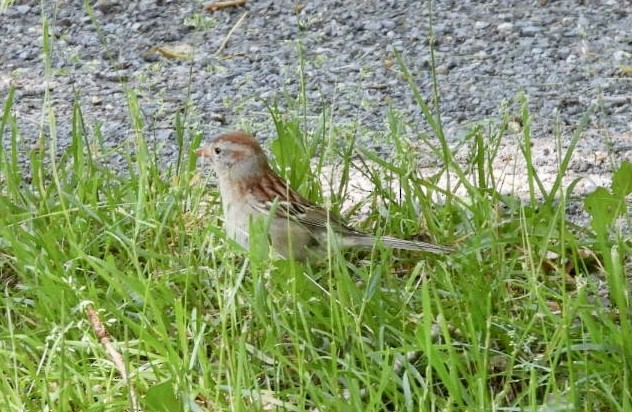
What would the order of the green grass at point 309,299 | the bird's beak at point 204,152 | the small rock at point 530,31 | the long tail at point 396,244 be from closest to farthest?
the green grass at point 309,299 < the long tail at point 396,244 < the bird's beak at point 204,152 < the small rock at point 530,31

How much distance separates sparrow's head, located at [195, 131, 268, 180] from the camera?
4945 millimetres

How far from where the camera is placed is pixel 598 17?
7.31m

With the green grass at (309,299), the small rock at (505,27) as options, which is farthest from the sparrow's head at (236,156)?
the small rock at (505,27)

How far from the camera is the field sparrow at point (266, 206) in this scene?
4.67m

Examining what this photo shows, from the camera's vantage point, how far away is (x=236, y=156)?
16.4 ft

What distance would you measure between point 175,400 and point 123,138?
270 centimetres

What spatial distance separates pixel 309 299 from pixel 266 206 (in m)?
0.83

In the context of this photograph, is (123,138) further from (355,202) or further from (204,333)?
(204,333)

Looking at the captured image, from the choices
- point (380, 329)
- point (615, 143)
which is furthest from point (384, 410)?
point (615, 143)

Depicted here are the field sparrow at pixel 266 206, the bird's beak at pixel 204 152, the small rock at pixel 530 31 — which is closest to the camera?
the field sparrow at pixel 266 206

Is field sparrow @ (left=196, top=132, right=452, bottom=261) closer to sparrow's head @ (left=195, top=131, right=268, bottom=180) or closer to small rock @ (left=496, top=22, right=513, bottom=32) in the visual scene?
sparrow's head @ (left=195, top=131, right=268, bottom=180)

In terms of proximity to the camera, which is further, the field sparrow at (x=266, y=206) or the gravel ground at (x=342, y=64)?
the gravel ground at (x=342, y=64)

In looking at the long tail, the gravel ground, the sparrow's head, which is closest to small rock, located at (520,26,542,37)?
the gravel ground

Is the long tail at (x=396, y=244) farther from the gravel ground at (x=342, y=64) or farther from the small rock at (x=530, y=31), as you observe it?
the small rock at (x=530, y=31)
